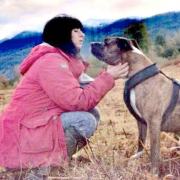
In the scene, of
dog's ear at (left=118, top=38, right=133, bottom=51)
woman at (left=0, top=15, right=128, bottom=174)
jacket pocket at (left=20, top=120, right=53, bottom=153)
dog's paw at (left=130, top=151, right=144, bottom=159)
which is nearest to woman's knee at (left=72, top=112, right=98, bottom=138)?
woman at (left=0, top=15, right=128, bottom=174)

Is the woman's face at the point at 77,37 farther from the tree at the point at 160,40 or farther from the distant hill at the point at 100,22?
the tree at the point at 160,40

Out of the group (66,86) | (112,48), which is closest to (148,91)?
(112,48)

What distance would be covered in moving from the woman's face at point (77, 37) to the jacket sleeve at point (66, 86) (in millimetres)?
157

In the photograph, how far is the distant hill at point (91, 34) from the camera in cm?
242

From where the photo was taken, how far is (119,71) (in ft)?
6.85

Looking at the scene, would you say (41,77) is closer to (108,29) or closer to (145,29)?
(108,29)

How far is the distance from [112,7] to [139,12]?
0.15m

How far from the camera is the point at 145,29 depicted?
2494mm

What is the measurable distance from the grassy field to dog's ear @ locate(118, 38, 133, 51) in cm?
36

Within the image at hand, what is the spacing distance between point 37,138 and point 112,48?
0.57 meters

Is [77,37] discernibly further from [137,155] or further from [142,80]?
[137,155]

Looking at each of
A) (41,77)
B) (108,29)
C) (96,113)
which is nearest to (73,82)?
(41,77)

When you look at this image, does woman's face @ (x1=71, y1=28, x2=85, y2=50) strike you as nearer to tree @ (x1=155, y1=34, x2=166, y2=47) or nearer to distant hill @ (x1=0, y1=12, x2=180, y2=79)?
distant hill @ (x1=0, y1=12, x2=180, y2=79)

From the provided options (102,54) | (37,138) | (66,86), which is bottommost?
(37,138)
